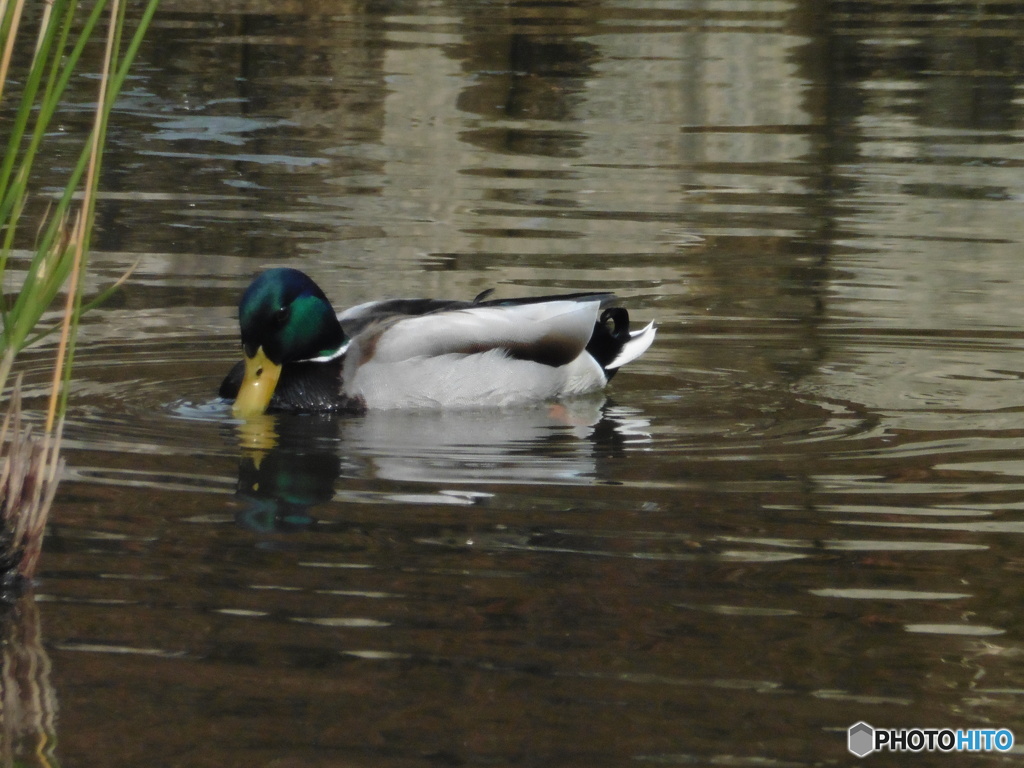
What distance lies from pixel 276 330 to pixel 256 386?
0.24 m

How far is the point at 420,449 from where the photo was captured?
736cm

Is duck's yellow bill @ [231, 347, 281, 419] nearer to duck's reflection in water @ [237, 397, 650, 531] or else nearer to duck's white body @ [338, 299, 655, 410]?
duck's reflection in water @ [237, 397, 650, 531]

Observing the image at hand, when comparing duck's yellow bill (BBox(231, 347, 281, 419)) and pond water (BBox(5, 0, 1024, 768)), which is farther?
duck's yellow bill (BBox(231, 347, 281, 419))

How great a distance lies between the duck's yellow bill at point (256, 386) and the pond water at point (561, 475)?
0.35 ft

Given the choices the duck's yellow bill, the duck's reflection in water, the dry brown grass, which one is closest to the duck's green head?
the duck's yellow bill

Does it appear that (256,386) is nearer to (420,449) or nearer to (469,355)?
(469,355)

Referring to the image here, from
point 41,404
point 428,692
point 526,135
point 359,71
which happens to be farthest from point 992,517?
point 359,71

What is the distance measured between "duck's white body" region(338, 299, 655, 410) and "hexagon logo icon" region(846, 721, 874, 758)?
394 cm

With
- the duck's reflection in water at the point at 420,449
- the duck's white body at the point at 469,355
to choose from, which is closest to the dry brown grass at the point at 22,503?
the duck's reflection in water at the point at 420,449

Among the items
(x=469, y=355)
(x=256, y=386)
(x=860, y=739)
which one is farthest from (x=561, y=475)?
(x=860, y=739)

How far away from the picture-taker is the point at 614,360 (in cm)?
879

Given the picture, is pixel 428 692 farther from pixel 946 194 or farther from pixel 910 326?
pixel 946 194

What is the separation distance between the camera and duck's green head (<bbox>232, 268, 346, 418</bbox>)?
26.5ft

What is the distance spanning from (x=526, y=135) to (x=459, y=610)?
11.7 metres
